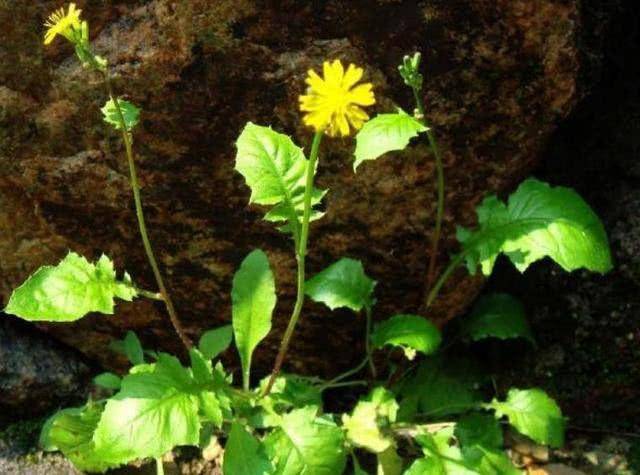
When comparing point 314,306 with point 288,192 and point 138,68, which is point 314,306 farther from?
point 138,68

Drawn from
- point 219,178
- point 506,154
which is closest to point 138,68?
point 219,178

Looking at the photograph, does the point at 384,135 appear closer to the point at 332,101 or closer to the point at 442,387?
the point at 332,101

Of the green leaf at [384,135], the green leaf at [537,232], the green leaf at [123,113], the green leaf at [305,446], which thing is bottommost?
the green leaf at [305,446]

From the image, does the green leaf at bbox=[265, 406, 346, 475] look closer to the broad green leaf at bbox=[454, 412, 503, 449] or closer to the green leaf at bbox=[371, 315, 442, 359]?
the green leaf at bbox=[371, 315, 442, 359]

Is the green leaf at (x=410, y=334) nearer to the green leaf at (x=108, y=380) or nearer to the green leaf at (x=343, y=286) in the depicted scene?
the green leaf at (x=343, y=286)

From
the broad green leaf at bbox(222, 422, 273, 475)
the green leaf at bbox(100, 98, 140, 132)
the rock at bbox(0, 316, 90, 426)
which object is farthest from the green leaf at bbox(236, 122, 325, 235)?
the rock at bbox(0, 316, 90, 426)

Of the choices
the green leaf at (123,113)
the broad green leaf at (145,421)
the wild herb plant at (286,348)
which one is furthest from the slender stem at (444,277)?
the green leaf at (123,113)

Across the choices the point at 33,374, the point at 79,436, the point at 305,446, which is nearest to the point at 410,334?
the point at 305,446
